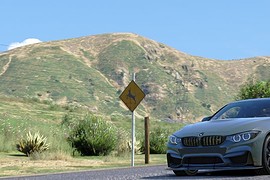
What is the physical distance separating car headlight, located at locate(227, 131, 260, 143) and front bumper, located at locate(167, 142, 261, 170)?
0.12 metres

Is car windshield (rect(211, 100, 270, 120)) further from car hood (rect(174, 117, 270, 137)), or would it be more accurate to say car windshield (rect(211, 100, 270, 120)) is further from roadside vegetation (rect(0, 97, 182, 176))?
roadside vegetation (rect(0, 97, 182, 176))

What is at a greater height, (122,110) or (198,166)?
(122,110)

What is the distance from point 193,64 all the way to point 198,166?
138 metres

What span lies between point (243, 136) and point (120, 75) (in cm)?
12097

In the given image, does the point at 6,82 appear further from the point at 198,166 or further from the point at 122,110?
the point at 198,166

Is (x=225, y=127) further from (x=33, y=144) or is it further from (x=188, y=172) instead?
(x=33, y=144)

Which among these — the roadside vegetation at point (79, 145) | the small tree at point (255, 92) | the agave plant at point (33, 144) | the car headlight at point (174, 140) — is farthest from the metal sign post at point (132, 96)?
the small tree at point (255, 92)

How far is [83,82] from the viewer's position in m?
121

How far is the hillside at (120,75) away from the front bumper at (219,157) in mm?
91991

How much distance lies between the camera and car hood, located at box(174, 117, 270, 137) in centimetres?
1199

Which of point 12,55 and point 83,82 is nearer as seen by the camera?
point 83,82

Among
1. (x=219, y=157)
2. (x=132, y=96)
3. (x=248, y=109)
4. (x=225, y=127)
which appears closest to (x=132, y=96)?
(x=132, y=96)

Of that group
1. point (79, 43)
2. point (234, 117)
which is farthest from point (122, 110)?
point (234, 117)

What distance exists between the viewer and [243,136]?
1194cm
